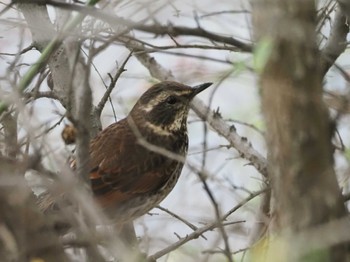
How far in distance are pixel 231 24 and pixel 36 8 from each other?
4.58 ft

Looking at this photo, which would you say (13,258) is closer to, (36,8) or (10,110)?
(10,110)

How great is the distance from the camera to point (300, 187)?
3100 mm

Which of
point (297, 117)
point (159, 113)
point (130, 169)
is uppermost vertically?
point (159, 113)

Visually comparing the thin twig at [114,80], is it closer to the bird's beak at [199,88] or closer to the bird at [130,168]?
the bird at [130,168]

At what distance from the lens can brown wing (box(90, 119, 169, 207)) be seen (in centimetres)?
617

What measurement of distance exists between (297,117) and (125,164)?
10.7 feet

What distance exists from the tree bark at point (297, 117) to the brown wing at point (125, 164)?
3120mm

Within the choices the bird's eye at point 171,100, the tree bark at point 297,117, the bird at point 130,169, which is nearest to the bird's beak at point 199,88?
the bird at point 130,169

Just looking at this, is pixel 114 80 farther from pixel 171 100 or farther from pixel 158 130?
pixel 158 130

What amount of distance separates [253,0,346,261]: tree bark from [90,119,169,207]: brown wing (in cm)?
312

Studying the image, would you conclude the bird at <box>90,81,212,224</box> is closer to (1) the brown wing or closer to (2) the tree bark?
(1) the brown wing

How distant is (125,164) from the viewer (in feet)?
20.5

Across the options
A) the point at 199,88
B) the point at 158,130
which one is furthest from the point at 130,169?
the point at 199,88

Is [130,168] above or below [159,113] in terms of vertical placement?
below
